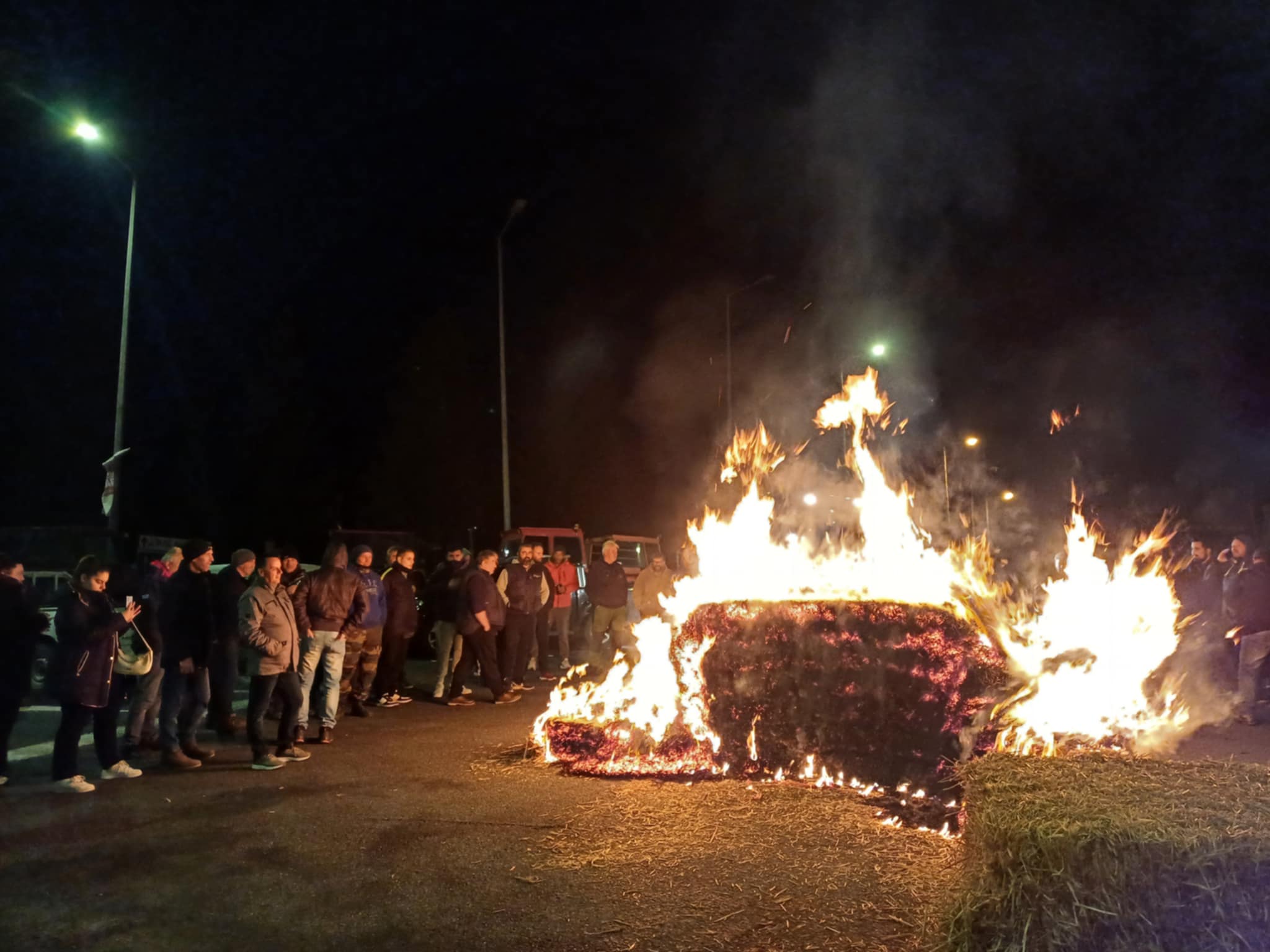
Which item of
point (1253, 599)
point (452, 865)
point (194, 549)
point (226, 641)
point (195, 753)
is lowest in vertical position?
point (452, 865)

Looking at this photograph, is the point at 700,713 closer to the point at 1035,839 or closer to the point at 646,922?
the point at 646,922

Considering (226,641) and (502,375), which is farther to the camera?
(502,375)

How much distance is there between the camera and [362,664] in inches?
385

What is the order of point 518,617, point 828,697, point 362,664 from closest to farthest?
point 828,697
point 362,664
point 518,617

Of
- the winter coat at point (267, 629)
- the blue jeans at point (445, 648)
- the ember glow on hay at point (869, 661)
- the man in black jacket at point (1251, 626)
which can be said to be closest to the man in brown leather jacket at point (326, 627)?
the winter coat at point (267, 629)

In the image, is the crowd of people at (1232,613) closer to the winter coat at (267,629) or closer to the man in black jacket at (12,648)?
the winter coat at (267,629)

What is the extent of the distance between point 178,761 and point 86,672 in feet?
3.83

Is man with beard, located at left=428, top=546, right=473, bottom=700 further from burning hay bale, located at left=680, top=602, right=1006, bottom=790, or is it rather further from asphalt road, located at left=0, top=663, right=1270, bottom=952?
burning hay bale, located at left=680, top=602, right=1006, bottom=790

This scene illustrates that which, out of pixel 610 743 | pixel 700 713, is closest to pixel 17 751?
pixel 610 743

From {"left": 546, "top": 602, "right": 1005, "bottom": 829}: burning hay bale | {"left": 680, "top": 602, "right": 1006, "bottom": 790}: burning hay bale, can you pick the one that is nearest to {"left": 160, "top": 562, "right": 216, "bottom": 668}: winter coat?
{"left": 546, "top": 602, "right": 1005, "bottom": 829}: burning hay bale

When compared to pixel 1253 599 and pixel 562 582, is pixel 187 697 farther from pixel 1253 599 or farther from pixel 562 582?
pixel 1253 599

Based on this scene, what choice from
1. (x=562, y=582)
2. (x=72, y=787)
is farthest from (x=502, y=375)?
(x=72, y=787)

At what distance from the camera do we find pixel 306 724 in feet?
27.9

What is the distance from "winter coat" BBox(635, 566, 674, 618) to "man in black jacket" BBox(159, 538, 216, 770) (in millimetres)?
5722
